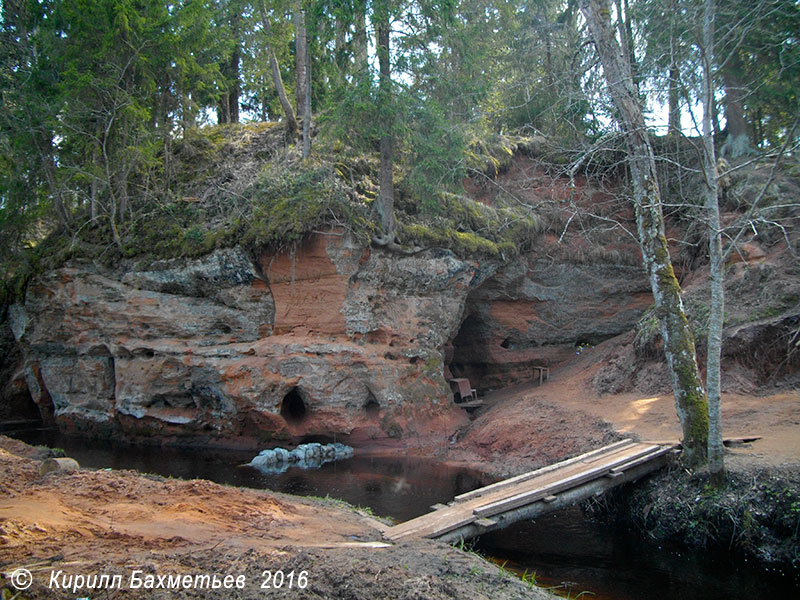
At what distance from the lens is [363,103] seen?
1389 cm

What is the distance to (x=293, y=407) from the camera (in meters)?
16.7

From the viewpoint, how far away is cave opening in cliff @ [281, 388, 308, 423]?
15969 millimetres

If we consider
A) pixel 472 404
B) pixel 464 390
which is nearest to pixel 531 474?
pixel 472 404

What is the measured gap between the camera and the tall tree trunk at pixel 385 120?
14219mm

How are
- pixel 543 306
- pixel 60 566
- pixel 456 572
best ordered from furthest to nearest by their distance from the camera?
pixel 543 306 < pixel 456 572 < pixel 60 566

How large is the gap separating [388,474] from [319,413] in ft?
10.7

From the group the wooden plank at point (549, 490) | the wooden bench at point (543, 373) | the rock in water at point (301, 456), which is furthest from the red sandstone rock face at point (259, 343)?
the wooden plank at point (549, 490)

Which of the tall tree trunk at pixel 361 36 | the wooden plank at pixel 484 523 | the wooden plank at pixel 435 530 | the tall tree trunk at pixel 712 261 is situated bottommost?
the wooden plank at pixel 484 523

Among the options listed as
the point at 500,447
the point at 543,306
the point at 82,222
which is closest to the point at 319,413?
the point at 500,447

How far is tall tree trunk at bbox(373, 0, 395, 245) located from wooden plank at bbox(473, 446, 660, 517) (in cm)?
887

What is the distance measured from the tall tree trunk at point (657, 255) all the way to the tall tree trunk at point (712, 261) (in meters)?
0.70

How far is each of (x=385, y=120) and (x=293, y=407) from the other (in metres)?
8.52

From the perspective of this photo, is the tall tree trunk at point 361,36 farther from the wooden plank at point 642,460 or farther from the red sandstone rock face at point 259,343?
the wooden plank at point 642,460

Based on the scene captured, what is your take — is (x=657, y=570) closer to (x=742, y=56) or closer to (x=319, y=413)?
(x=319, y=413)
